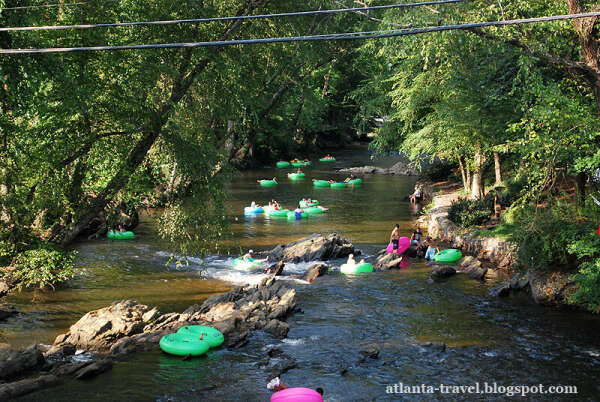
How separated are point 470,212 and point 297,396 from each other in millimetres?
17087

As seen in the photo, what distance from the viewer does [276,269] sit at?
22.3 meters

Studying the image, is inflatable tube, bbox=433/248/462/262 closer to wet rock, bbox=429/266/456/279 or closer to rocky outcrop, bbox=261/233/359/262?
wet rock, bbox=429/266/456/279

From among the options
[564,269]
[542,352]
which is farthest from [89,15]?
[564,269]

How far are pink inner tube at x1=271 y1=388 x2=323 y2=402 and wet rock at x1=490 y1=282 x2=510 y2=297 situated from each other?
9.53 metres

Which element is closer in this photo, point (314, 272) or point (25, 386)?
point (25, 386)

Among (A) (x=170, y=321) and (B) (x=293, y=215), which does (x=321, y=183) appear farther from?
(A) (x=170, y=321)

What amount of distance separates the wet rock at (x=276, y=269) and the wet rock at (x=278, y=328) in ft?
18.2

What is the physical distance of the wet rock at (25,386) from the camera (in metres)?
11.7

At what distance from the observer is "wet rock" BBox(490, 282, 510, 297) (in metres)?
18.8

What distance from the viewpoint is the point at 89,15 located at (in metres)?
12.0

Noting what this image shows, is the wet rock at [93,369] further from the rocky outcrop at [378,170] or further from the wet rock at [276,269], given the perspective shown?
the rocky outcrop at [378,170]

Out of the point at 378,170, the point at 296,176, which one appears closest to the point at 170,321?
the point at 296,176

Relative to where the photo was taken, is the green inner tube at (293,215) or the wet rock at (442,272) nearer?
the wet rock at (442,272)

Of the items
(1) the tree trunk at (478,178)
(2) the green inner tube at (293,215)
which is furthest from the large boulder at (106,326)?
(1) the tree trunk at (478,178)
